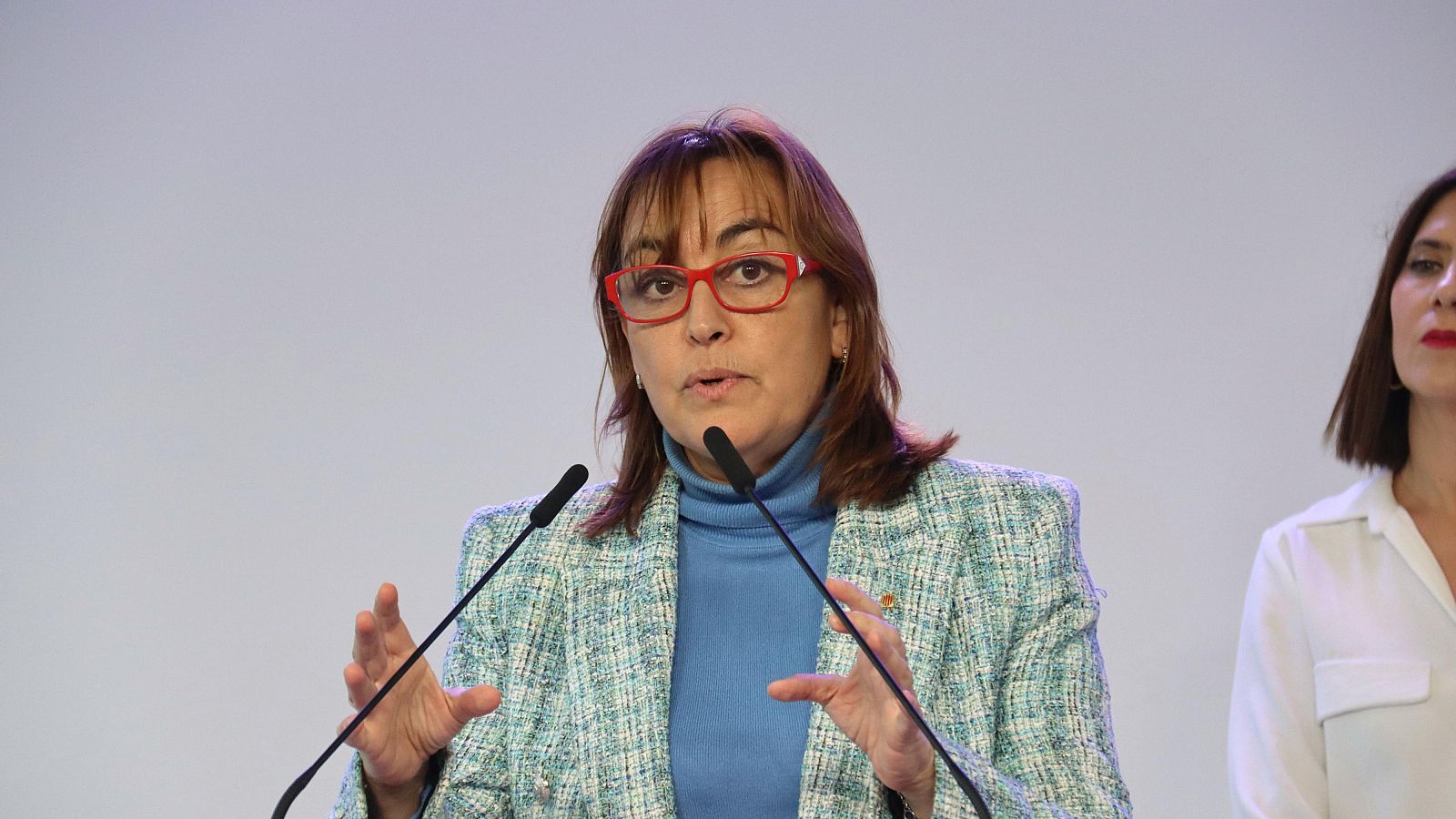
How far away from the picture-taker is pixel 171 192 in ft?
8.80

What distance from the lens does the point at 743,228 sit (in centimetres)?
164

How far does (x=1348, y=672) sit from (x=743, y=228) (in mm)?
1103

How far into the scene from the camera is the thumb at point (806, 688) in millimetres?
1162

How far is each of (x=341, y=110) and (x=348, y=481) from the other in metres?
0.72

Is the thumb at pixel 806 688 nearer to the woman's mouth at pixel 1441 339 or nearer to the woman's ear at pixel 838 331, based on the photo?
the woman's ear at pixel 838 331

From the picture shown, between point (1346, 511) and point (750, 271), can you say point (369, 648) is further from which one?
point (1346, 511)

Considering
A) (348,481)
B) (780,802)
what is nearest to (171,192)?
(348,481)

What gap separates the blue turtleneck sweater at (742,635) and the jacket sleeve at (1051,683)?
20 centimetres

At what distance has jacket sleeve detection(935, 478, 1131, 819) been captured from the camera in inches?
54.7

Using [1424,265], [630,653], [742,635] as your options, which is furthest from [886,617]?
[1424,265]

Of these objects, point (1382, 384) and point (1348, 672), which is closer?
point (1348, 672)

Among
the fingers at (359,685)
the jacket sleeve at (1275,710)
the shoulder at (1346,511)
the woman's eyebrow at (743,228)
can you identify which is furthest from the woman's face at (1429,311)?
the fingers at (359,685)

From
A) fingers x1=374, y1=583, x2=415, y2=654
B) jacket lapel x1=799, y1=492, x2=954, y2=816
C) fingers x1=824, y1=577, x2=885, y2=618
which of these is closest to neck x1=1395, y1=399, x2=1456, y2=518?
jacket lapel x1=799, y1=492, x2=954, y2=816

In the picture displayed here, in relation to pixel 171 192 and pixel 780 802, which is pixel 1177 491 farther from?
pixel 171 192
